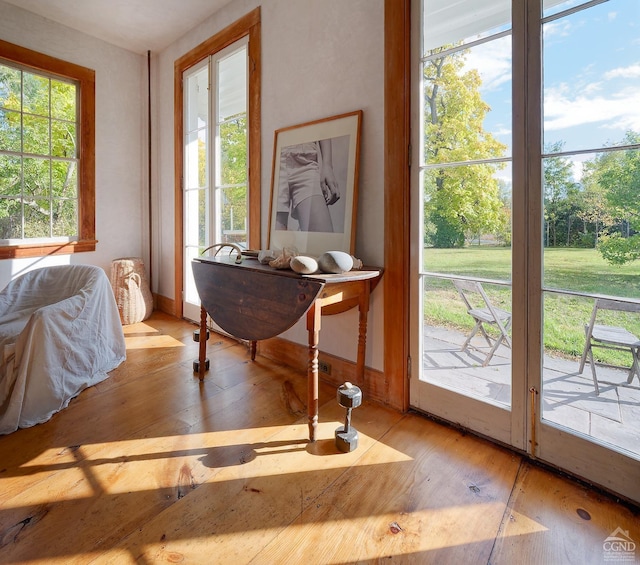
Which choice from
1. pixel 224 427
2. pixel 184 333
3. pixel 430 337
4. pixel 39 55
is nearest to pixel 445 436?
pixel 430 337

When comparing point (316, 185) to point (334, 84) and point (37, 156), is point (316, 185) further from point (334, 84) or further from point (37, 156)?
point (37, 156)

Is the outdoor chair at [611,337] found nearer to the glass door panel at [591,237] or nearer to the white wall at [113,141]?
the glass door panel at [591,237]

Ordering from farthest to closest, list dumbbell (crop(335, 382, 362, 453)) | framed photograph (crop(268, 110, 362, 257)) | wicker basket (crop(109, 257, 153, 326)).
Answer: wicker basket (crop(109, 257, 153, 326))
framed photograph (crop(268, 110, 362, 257))
dumbbell (crop(335, 382, 362, 453))

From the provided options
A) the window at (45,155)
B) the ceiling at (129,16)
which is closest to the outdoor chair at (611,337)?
the ceiling at (129,16)

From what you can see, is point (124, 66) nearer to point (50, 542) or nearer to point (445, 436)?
point (50, 542)

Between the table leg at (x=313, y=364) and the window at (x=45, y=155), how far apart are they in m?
2.93

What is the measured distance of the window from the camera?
3.10 m

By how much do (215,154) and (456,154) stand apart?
2.13 m

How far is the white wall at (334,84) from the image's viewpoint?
1.97m

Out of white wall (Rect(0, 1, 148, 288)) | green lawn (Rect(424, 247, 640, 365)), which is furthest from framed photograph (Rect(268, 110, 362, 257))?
white wall (Rect(0, 1, 148, 288))

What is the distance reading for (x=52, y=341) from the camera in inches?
75.4

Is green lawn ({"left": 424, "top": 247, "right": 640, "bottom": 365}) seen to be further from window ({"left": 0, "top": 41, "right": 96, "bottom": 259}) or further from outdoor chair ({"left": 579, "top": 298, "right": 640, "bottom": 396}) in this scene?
window ({"left": 0, "top": 41, "right": 96, "bottom": 259})

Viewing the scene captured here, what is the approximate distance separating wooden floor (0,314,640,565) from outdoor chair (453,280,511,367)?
1.51 ft

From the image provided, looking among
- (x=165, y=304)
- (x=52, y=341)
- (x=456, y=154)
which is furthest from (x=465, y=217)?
(x=165, y=304)
